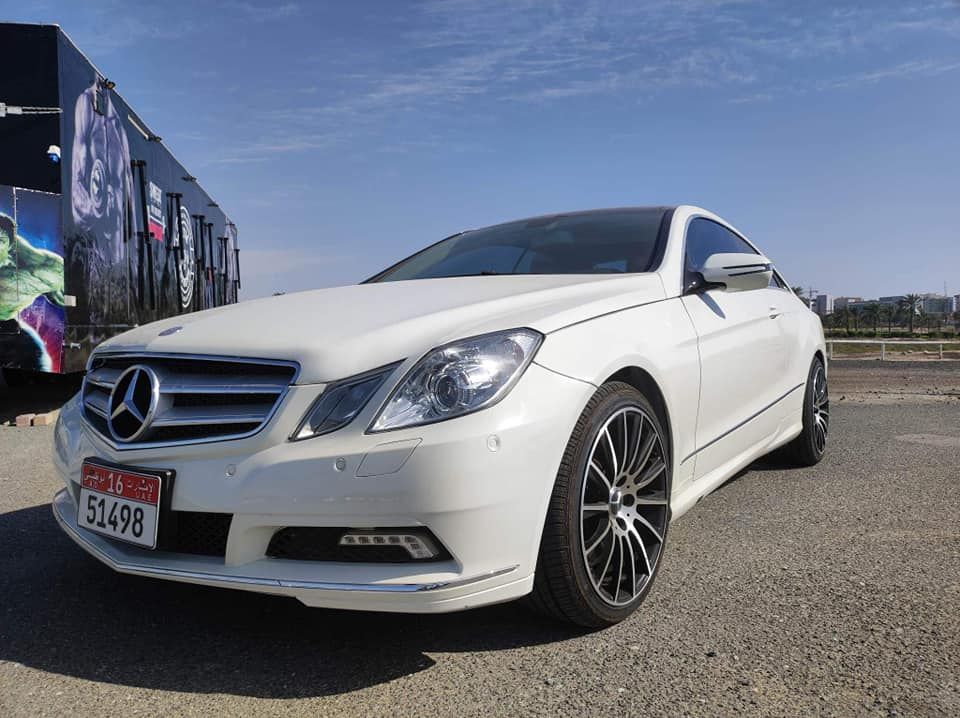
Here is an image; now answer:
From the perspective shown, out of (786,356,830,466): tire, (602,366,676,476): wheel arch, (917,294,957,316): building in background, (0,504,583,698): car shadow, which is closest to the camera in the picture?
(0,504,583,698): car shadow

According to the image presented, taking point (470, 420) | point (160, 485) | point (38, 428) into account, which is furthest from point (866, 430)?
point (38, 428)

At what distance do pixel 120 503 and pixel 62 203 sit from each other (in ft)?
17.9

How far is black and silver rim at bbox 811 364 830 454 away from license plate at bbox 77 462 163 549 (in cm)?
385

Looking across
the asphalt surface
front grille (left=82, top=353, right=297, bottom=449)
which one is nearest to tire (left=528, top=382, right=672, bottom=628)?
the asphalt surface

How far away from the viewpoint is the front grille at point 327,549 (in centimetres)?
201

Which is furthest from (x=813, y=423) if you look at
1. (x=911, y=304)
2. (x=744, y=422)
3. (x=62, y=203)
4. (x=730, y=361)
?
(x=911, y=304)

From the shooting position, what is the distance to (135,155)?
864 cm

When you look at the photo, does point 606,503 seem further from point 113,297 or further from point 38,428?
point 113,297

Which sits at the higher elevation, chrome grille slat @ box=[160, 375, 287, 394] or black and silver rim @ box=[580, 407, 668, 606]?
chrome grille slat @ box=[160, 375, 287, 394]

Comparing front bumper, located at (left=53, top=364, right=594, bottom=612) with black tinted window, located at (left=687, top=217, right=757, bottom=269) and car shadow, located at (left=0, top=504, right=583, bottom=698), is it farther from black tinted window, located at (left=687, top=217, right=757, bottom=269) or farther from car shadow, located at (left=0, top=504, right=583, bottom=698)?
black tinted window, located at (left=687, top=217, right=757, bottom=269)

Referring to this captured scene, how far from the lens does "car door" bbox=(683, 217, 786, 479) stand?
3.08 metres

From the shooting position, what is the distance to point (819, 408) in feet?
16.0

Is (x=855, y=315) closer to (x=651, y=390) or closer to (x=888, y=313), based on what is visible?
(x=888, y=313)

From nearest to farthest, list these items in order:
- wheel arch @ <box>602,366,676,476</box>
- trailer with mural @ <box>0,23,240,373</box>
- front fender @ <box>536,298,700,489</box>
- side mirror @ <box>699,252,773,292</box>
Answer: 1. front fender @ <box>536,298,700,489</box>
2. wheel arch @ <box>602,366,676,476</box>
3. side mirror @ <box>699,252,773,292</box>
4. trailer with mural @ <box>0,23,240,373</box>
